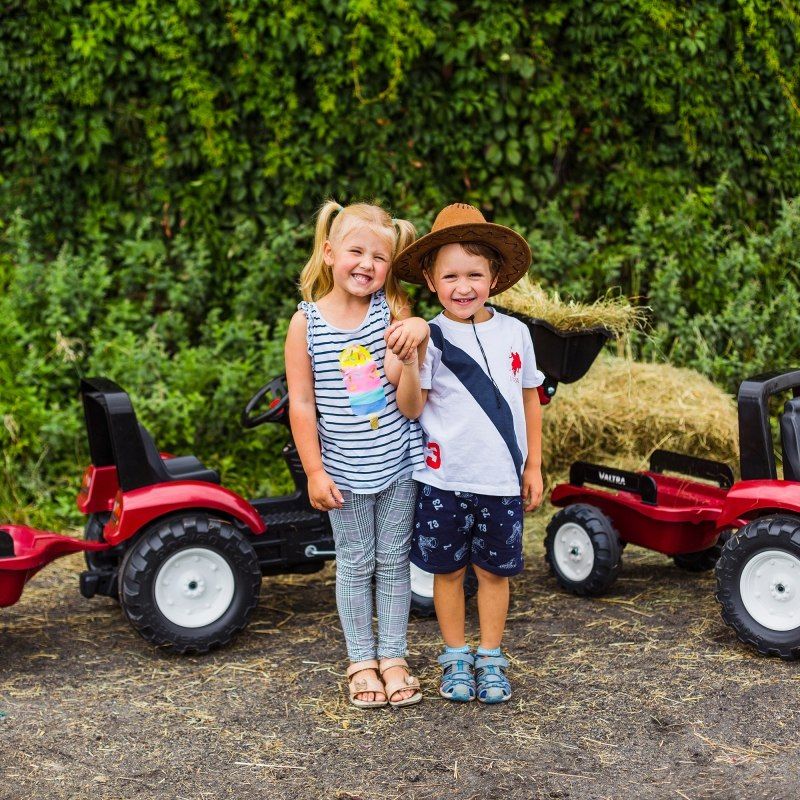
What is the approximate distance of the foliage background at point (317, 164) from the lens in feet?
21.5

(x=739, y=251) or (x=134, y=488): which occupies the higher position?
(x=739, y=251)

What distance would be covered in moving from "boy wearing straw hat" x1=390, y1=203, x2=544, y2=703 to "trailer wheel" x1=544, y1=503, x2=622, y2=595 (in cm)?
97

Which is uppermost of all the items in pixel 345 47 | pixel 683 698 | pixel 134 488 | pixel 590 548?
pixel 345 47

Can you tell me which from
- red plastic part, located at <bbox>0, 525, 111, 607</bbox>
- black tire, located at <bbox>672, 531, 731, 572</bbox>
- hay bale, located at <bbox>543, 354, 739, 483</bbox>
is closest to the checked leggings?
red plastic part, located at <bbox>0, 525, 111, 607</bbox>

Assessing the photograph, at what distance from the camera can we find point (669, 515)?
4.28 m

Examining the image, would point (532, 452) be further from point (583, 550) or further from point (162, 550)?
point (162, 550)

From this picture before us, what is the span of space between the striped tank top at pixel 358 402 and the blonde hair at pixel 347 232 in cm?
8

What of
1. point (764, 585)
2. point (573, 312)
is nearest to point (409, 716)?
point (764, 585)

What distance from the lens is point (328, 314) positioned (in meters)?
3.41

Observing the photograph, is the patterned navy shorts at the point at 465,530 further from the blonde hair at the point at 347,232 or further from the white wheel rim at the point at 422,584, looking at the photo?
the white wheel rim at the point at 422,584

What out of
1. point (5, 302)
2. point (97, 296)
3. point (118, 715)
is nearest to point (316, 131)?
point (97, 296)

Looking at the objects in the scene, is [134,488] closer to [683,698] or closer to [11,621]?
[11,621]

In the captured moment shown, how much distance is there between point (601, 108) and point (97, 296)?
3.60m

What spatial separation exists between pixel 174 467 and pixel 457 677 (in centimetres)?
156
